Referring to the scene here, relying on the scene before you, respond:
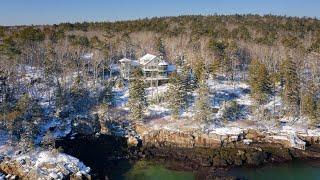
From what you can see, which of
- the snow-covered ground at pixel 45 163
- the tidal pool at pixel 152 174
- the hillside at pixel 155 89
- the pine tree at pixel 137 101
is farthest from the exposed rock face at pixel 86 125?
the tidal pool at pixel 152 174

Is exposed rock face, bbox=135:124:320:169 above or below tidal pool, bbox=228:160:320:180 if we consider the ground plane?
above

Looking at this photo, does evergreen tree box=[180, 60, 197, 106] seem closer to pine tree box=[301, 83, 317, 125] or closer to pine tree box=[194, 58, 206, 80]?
pine tree box=[194, 58, 206, 80]

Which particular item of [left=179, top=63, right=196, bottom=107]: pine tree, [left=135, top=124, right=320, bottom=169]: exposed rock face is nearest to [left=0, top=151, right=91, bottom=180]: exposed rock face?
[left=135, top=124, right=320, bottom=169]: exposed rock face

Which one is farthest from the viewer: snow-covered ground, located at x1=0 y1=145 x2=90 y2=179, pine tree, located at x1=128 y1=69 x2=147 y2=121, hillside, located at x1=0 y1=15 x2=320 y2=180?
pine tree, located at x1=128 y1=69 x2=147 y2=121

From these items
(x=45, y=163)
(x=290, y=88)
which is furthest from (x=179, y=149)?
(x=290, y=88)

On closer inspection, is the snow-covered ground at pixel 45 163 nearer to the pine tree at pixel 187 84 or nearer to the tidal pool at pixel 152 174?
the tidal pool at pixel 152 174

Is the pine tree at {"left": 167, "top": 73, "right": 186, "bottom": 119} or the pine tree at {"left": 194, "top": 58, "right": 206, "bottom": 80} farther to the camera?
the pine tree at {"left": 194, "top": 58, "right": 206, "bottom": 80}

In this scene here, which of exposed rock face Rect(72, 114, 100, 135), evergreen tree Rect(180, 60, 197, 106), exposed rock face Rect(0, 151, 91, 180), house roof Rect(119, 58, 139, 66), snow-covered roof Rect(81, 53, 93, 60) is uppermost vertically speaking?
snow-covered roof Rect(81, 53, 93, 60)
